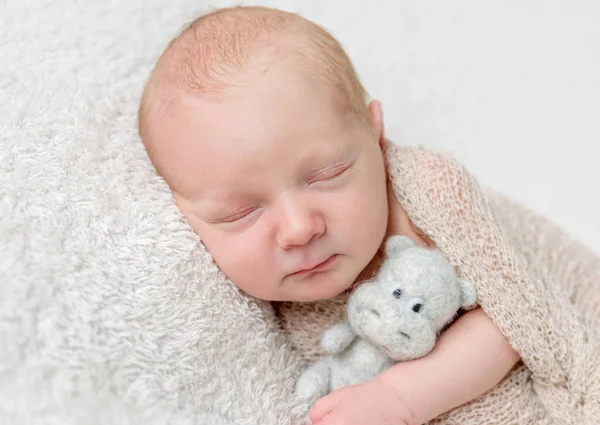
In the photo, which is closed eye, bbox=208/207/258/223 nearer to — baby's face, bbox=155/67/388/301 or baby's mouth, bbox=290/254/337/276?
baby's face, bbox=155/67/388/301

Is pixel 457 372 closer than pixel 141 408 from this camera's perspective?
No

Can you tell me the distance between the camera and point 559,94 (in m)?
1.87

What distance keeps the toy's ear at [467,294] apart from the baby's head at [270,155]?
5.5 inches

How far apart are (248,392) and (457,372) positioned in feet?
1.00

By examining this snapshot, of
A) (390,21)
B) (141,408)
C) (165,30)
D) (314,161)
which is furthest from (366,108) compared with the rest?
(390,21)

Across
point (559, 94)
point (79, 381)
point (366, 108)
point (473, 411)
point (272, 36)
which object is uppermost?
point (272, 36)

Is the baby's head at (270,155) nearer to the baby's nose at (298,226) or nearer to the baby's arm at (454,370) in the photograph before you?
the baby's nose at (298,226)

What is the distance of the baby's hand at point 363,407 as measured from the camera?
1.06 m

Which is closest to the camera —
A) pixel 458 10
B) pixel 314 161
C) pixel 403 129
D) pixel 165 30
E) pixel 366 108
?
pixel 314 161

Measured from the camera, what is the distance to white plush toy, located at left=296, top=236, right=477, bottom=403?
1.04 meters

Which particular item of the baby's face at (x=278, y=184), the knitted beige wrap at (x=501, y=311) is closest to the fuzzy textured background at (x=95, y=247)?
the baby's face at (x=278, y=184)

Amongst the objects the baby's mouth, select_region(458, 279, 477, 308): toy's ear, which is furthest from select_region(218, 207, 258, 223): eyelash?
select_region(458, 279, 477, 308): toy's ear

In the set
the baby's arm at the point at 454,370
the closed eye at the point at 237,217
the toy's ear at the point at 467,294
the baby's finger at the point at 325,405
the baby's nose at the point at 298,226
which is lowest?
the baby's finger at the point at 325,405

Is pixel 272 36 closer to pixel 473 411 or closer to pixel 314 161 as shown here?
pixel 314 161
